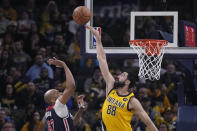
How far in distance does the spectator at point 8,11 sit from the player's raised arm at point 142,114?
24.3ft

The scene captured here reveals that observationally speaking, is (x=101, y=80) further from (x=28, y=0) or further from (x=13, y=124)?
(x=28, y=0)

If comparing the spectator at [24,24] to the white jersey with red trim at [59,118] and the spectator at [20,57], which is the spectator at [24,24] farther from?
the white jersey with red trim at [59,118]

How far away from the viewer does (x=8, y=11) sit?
12297 mm

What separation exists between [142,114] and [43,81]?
4.85 meters

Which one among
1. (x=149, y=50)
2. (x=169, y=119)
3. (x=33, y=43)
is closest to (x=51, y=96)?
(x=149, y=50)

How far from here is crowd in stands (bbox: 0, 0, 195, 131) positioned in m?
9.17

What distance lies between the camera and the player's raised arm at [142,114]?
5242mm

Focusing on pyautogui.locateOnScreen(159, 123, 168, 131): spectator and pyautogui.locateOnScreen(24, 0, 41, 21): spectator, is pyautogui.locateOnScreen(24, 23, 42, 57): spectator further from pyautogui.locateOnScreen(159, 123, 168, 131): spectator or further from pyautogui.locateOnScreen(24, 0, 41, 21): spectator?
pyautogui.locateOnScreen(159, 123, 168, 131): spectator

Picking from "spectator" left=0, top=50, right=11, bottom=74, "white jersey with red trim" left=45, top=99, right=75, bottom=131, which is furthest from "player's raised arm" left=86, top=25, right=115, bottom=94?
Answer: "spectator" left=0, top=50, right=11, bottom=74

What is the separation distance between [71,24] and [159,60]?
5434mm

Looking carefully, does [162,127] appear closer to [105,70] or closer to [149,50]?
[149,50]

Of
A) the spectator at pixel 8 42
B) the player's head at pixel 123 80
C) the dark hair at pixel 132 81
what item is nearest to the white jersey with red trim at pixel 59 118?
the player's head at pixel 123 80

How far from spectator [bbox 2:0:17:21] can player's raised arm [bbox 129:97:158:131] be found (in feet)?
24.3

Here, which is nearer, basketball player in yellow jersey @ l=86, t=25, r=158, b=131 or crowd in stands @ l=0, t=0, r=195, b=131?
basketball player in yellow jersey @ l=86, t=25, r=158, b=131
